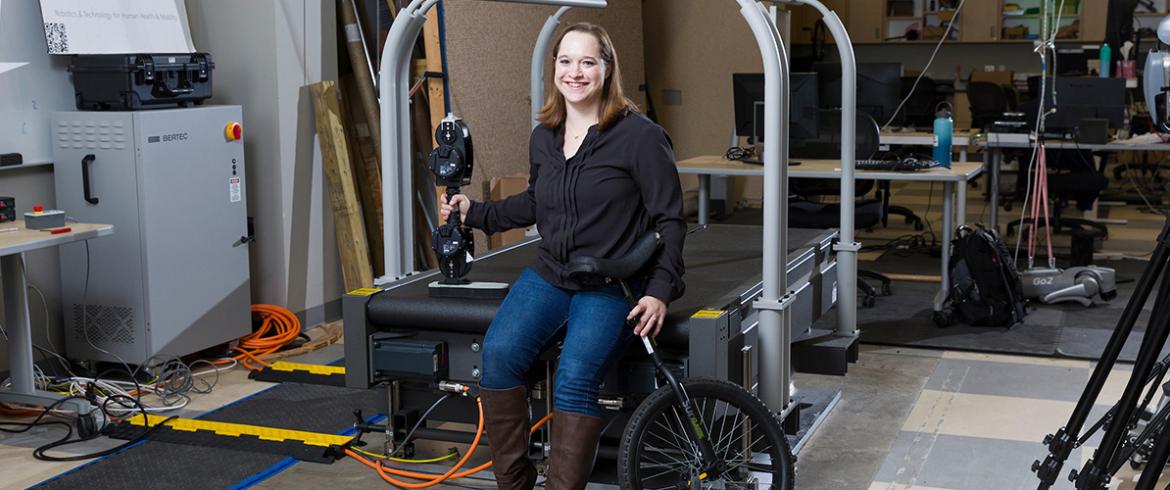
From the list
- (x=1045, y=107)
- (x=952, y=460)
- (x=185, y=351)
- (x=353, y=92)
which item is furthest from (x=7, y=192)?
(x=1045, y=107)

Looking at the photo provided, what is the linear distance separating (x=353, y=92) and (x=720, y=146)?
3813mm

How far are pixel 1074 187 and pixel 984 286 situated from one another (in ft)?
6.67

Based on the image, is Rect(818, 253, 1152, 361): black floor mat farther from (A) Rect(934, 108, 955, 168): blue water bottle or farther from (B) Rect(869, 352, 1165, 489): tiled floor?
(A) Rect(934, 108, 955, 168): blue water bottle

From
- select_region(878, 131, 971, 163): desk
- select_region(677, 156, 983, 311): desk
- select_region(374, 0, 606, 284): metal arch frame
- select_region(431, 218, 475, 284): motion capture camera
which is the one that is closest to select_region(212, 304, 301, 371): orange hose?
select_region(374, 0, 606, 284): metal arch frame

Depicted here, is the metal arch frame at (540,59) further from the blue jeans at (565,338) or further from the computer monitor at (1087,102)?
the computer monitor at (1087,102)

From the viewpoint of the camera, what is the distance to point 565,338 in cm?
302

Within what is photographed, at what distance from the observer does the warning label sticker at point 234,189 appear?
16.2 feet

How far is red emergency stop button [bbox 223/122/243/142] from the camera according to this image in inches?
192

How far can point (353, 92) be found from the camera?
227 inches

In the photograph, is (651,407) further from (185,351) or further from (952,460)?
(185,351)

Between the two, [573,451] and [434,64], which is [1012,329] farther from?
[573,451]

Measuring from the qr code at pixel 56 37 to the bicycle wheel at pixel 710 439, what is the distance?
271 cm

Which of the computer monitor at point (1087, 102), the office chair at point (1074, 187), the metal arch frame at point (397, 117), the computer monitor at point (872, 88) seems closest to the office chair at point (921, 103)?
the office chair at point (1074, 187)

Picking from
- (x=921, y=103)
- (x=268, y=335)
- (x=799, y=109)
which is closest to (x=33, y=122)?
(x=268, y=335)
